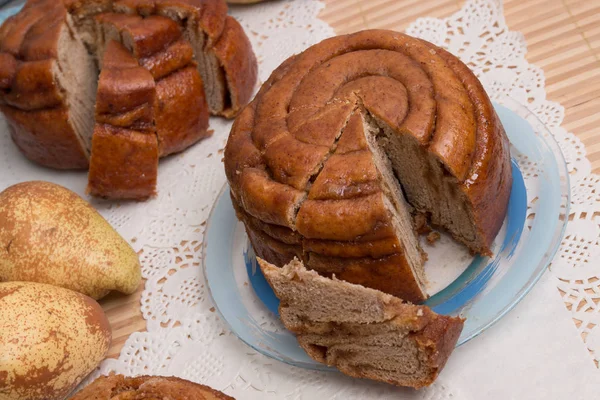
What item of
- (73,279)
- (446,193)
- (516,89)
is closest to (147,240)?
(73,279)

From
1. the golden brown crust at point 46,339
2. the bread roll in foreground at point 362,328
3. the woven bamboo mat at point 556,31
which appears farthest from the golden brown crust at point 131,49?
the bread roll in foreground at point 362,328

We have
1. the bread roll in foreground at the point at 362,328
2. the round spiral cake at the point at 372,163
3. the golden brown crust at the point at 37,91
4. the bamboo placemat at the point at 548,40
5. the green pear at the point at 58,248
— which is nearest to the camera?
the bread roll in foreground at the point at 362,328

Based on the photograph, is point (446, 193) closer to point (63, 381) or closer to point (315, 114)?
point (315, 114)

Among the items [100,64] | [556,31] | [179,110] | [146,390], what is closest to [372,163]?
[146,390]

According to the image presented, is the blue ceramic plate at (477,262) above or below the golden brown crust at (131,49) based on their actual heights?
below

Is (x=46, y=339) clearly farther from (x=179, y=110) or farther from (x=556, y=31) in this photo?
(x=556, y=31)

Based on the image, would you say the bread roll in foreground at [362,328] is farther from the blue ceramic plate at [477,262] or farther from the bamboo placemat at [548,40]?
the bamboo placemat at [548,40]

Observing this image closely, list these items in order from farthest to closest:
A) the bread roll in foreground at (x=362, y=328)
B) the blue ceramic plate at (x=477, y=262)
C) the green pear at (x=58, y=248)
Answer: the green pear at (x=58, y=248) → the blue ceramic plate at (x=477, y=262) → the bread roll in foreground at (x=362, y=328)

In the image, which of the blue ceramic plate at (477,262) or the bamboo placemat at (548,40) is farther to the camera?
the bamboo placemat at (548,40)
